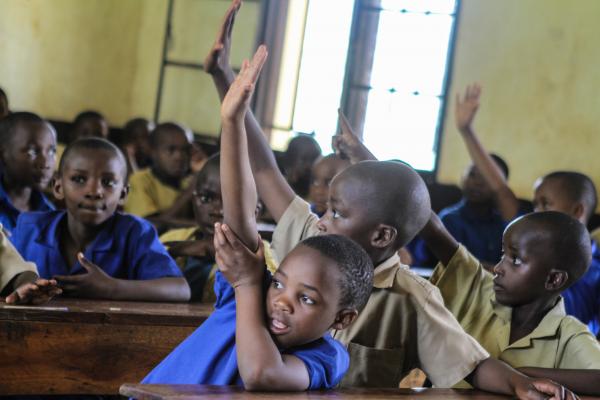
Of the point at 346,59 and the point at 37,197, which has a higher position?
the point at 346,59

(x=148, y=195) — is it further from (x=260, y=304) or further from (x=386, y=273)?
(x=260, y=304)

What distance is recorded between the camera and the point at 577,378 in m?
2.21

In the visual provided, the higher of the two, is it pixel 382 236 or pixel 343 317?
pixel 382 236

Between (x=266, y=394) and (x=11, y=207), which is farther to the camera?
(x=11, y=207)

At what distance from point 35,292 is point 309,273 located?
88cm

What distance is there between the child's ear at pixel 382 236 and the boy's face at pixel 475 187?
11.0 feet

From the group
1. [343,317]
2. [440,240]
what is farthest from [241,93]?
[440,240]

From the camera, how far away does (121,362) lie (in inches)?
102

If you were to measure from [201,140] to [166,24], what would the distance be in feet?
3.54

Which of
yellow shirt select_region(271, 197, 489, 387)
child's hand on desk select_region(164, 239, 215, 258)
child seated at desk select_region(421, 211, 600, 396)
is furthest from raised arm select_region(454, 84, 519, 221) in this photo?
yellow shirt select_region(271, 197, 489, 387)

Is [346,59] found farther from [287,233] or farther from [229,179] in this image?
[229,179]

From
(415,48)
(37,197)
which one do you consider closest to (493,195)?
(415,48)

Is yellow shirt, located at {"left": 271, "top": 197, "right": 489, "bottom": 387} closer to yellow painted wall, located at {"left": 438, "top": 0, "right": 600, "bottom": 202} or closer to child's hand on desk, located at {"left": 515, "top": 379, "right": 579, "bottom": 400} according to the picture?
child's hand on desk, located at {"left": 515, "top": 379, "right": 579, "bottom": 400}

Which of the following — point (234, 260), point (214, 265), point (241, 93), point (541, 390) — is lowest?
point (214, 265)
